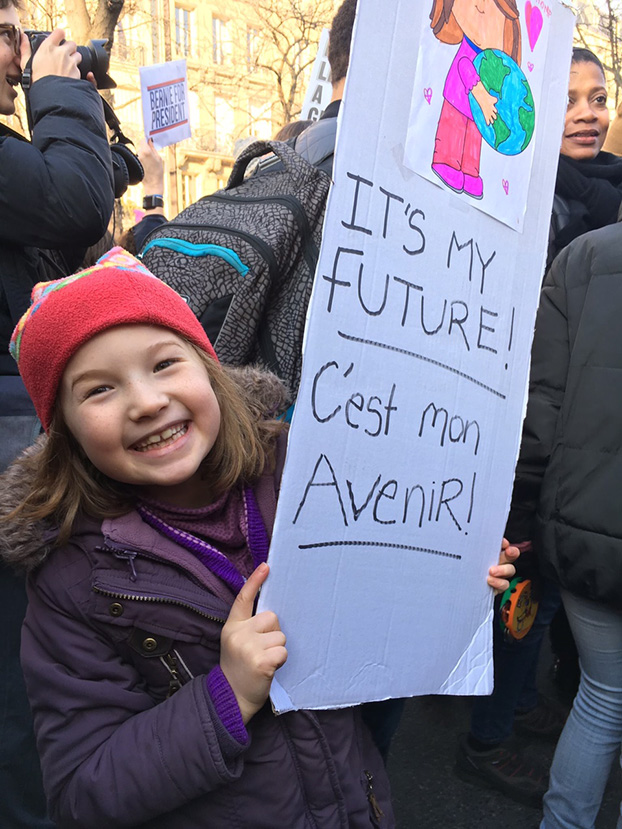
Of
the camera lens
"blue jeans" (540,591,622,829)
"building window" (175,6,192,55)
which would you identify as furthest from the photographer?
"building window" (175,6,192,55)

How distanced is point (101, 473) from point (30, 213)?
69cm

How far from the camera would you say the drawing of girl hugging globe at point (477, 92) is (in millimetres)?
1065

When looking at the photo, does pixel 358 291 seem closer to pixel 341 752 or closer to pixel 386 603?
pixel 386 603

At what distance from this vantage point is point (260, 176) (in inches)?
67.6

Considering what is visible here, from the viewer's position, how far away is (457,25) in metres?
1.07

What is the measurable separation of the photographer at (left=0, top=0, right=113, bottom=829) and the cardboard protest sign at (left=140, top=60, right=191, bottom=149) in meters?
2.87

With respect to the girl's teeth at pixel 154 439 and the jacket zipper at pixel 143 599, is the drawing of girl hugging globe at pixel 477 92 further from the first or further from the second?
the jacket zipper at pixel 143 599

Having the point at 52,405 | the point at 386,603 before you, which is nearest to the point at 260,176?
the point at 52,405

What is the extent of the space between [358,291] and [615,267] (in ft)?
3.05

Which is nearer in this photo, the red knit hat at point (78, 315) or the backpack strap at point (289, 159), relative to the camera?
the red knit hat at point (78, 315)

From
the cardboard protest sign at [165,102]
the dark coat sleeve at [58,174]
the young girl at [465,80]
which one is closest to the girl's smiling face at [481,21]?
the young girl at [465,80]

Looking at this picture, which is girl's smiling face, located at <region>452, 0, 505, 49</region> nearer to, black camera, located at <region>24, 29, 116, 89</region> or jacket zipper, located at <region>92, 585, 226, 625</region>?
jacket zipper, located at <region>92, 585, 226, 625</region>

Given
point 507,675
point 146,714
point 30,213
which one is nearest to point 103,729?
point 146,714

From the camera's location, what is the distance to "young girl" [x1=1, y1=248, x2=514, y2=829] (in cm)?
100
